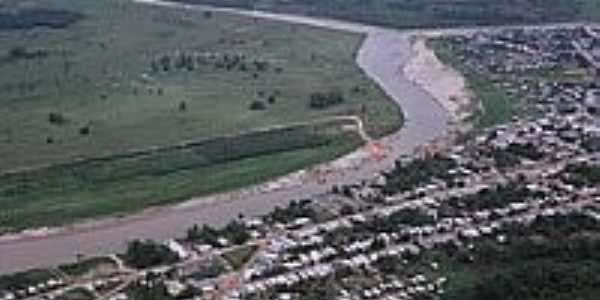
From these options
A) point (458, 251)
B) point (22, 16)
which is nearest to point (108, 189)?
point (458, 251)

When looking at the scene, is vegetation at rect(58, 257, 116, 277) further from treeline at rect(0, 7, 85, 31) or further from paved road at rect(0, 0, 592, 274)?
treeline at rect(0, 7, 85, 31)

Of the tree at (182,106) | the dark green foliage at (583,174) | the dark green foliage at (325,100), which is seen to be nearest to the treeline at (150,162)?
the dark green foliage at (325,100)

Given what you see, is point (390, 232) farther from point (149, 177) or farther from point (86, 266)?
point (149, 177)

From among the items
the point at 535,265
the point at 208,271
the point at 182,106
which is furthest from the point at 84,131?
the point at 535,265

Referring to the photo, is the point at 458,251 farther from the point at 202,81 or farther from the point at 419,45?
the point at 419,45

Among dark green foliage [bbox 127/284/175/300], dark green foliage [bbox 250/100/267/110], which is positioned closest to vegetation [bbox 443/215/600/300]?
dark green foliage [bbox 127/284/175/300]

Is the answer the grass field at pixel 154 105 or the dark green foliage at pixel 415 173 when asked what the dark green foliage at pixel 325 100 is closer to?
the grass field at pixel 154 105

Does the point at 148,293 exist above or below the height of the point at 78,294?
above
